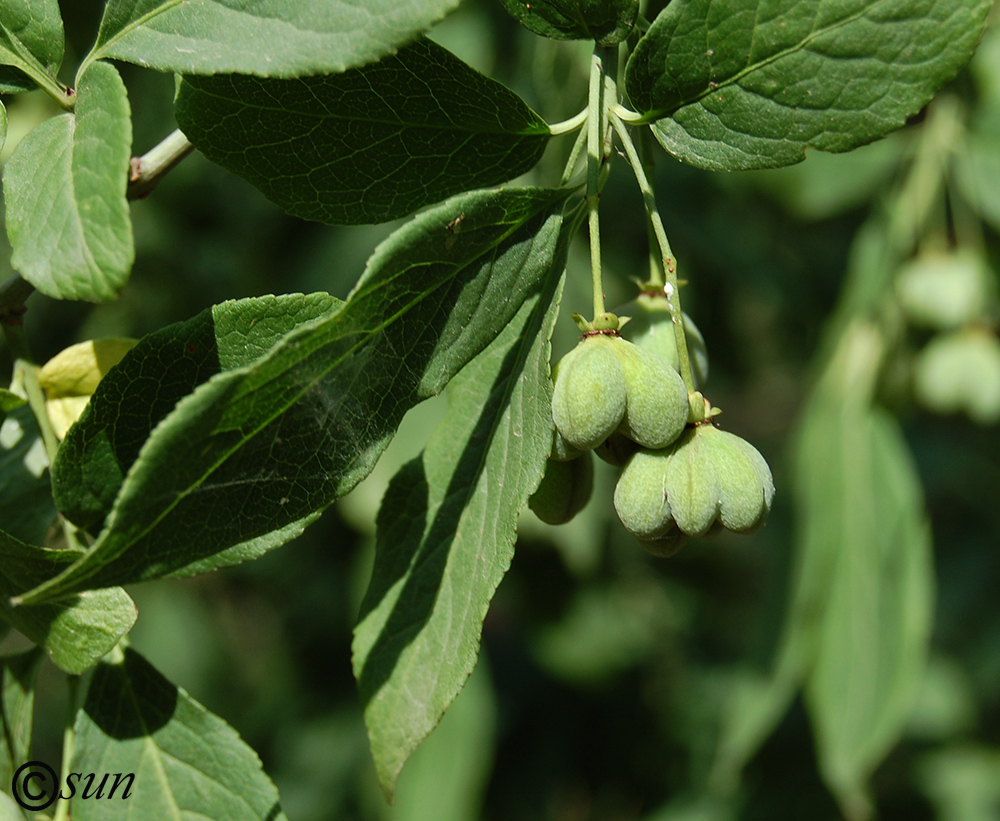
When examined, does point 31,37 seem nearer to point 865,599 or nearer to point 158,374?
point 158,374

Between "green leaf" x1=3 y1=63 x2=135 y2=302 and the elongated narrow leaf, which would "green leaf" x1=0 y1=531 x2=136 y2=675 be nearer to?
"green leaf" x1=3 y1=63 x2=135 y2=302

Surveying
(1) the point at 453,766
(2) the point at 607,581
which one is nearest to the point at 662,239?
(1) the point at 453,766

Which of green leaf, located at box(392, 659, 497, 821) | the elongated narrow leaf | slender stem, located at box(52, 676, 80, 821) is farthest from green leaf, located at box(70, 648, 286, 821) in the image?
the elongated narrow leaf

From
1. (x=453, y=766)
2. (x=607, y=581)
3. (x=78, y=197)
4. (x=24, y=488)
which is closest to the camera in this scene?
(x=78, y=197)

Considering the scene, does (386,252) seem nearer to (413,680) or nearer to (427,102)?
(427,102)

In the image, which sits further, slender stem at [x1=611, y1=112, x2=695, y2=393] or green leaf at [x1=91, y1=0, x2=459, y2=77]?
slender stem at [x1=611, y1=112, x2=695, y2=393]

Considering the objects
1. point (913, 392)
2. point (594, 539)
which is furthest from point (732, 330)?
point (594, 539)
